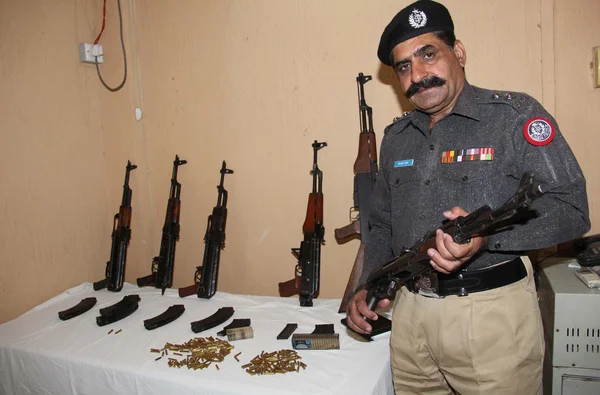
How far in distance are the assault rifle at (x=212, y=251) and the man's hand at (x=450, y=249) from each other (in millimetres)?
1755

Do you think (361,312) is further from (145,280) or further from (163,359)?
(145,280)

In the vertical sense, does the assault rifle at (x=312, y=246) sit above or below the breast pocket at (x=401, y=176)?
below

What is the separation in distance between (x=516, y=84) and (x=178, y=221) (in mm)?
2184

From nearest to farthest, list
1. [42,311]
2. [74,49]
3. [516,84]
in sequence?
[516,84] < [42,311] < [74,49]

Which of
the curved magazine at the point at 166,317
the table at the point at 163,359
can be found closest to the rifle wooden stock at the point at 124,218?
the table at the point at 163,359

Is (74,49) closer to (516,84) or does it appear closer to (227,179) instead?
(227,179)

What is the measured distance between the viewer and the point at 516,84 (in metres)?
2.10

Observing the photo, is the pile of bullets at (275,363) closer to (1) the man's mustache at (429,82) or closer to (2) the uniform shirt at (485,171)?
(2) the uniform shirt at (485,171)

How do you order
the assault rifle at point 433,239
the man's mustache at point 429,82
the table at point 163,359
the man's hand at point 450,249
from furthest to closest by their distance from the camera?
the table at point 163,359 → the man's mustache at point 429,82 → the man's hand at point 450,249 → the assault rifle at point 433,239

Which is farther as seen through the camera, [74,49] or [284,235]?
[74,49]

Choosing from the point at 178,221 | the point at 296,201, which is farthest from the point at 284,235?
the point at 178,221

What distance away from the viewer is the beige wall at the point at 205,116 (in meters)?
2.15

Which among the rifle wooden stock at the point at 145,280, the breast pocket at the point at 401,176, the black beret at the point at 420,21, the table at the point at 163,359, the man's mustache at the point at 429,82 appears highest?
the black beret at the point at 420,21

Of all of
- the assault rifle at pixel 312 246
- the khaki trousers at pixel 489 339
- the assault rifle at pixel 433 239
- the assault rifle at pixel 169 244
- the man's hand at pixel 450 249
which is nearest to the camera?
the assault rifle at pixel 433 239
